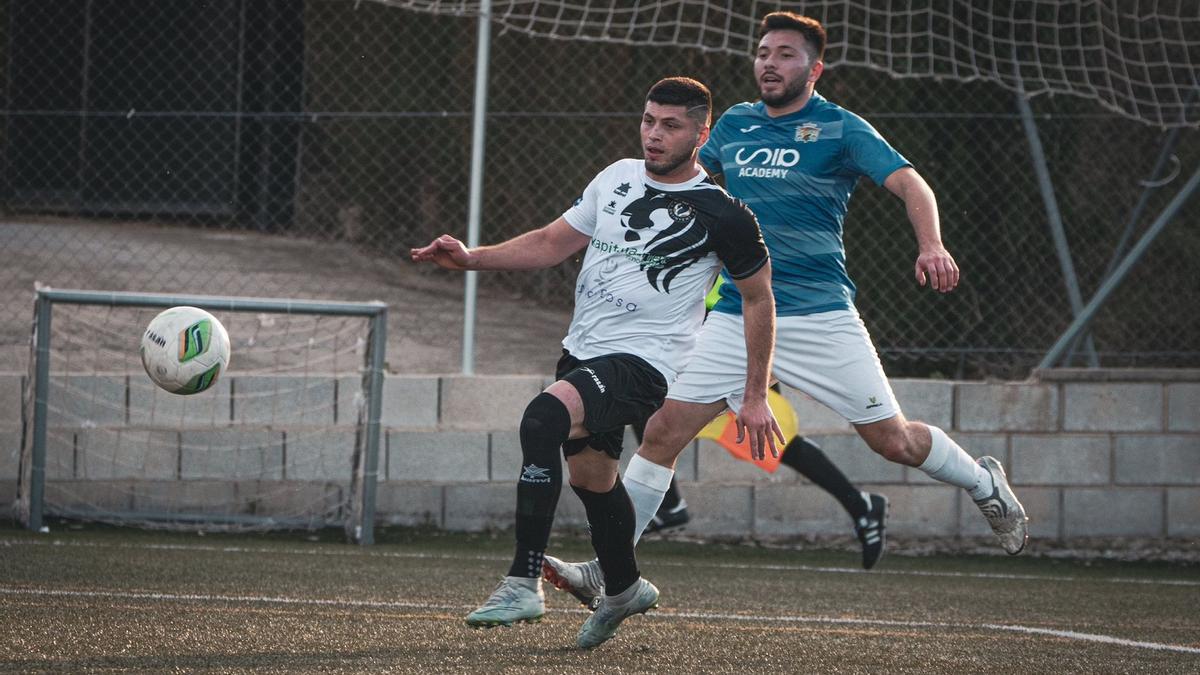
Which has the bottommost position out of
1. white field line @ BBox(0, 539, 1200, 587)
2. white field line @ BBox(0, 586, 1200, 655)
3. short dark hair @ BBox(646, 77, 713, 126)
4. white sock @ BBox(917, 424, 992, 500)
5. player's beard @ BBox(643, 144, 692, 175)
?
white field line @ BBox(0, 539, 1200, 587)

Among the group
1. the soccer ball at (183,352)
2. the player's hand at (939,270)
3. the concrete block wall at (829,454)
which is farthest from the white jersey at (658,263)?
the concrete block wall at (829,454)

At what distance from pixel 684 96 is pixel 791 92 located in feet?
3.20

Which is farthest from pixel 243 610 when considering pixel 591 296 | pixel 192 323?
pixel 591 296

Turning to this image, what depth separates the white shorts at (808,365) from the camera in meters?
5.38

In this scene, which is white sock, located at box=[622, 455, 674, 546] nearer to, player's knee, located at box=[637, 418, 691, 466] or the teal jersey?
player's knee, located at box=[637, 418, 691, 466]

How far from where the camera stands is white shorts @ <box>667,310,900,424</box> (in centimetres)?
538

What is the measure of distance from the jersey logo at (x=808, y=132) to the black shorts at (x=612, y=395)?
128 centimetres

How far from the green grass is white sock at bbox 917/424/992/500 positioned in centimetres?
51

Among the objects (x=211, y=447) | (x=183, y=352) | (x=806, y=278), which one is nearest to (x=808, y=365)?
(x=806, y=278)

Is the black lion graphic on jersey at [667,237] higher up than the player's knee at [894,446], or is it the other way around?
the black lion graphic on jersey at [667,237]

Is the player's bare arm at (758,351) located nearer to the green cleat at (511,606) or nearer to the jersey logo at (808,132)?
the green cleat at (511,606)

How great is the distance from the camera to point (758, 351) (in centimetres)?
467

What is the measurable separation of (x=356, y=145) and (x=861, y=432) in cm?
580

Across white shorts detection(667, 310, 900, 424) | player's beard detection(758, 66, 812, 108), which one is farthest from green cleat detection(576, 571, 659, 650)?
player's beard detection(758, 66, 812, 108)
